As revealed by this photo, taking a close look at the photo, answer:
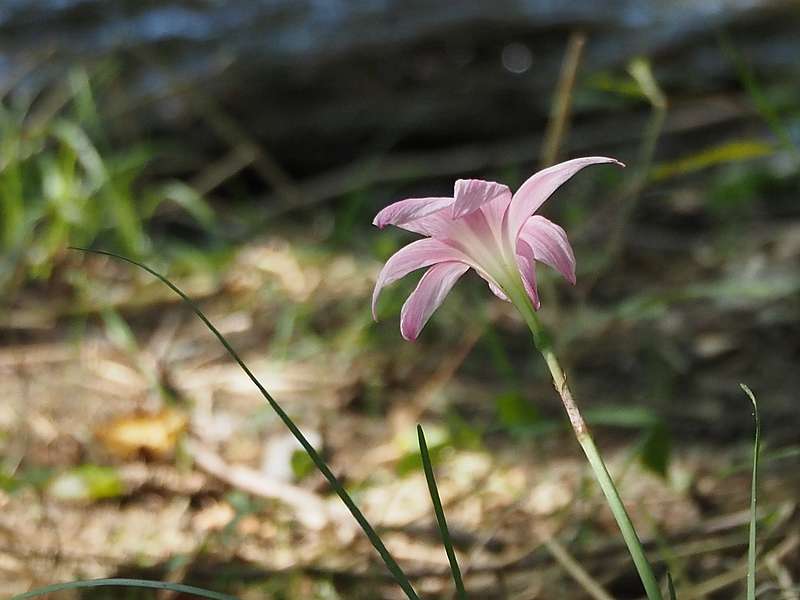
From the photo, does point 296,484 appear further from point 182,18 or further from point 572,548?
point 182,18

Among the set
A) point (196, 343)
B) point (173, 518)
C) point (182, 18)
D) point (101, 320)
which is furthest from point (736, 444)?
point (182, 18)

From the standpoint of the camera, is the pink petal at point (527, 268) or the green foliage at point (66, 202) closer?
the pink petal at point (527, 268)

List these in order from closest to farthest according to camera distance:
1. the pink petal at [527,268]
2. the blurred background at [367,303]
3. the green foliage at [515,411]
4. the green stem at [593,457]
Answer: the green stem at [593,457]
the pink petal at [527,268]
the blurred background at [367,303]
the green foliage at [515,411]

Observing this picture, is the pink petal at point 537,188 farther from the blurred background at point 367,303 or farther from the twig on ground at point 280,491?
the twig on ground at point 280,491

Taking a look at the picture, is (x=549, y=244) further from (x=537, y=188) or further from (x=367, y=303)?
(x=367, y=303)

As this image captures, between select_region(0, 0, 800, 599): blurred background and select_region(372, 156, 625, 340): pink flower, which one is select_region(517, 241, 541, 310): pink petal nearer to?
select_region(372, 156, 625, 340): pink flower

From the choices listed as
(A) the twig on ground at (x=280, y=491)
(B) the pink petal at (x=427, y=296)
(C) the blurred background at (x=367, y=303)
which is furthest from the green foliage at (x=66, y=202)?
(B) the pink petal at (x=427, y=296)

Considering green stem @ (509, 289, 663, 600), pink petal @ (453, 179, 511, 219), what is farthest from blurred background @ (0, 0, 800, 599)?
pink petal @ (453, 179, 511, 219)

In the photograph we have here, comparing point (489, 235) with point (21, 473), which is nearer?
point (489, 235)
